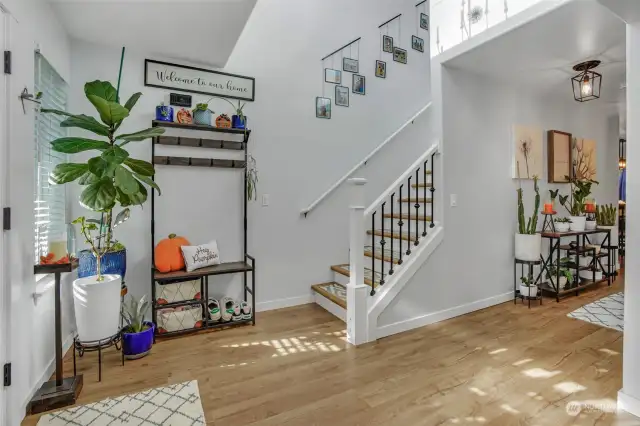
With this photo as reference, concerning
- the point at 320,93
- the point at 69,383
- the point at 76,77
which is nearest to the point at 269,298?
the point at 69,383

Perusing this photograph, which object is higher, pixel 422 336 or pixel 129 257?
pixel 129 257

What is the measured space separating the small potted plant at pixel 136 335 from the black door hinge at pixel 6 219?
1.03 meters

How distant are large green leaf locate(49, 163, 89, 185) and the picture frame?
15.0ft

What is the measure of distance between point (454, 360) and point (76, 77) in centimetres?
361

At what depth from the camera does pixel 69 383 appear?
1.95 meters

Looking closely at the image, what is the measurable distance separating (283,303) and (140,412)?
70.2 inches

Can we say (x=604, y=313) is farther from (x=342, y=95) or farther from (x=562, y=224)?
(x=342, y=95)

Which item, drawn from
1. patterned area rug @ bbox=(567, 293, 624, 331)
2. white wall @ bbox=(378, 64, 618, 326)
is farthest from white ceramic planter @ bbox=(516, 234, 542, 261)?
patterned area rug @ bbox=(567, 293, 624, 331)

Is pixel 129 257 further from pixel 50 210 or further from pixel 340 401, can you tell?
pixel 340 401

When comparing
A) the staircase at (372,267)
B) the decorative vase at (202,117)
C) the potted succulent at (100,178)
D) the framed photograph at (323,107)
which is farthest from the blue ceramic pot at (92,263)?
the framed photograph at (323,107)

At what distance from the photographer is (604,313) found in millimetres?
3256

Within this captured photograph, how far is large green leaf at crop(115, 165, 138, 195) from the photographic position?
1.89m

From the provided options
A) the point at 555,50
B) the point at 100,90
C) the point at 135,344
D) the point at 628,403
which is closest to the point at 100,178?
the point at 100,90

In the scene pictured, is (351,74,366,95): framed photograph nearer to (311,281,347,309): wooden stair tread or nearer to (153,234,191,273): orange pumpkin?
(311,281,347,309): wooden stair tread
